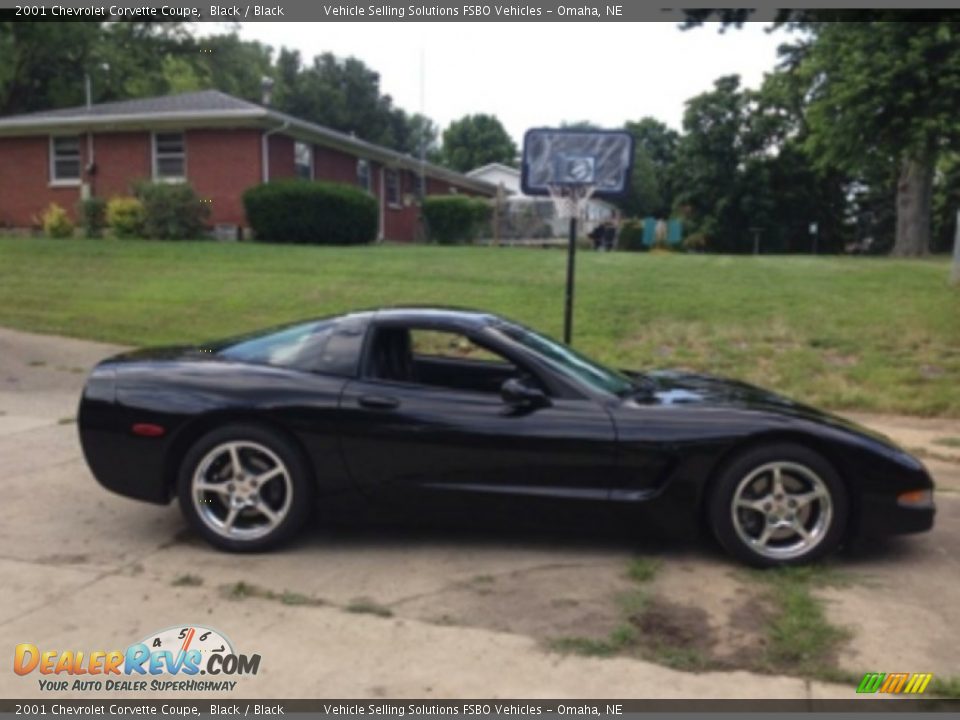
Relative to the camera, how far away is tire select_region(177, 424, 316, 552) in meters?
4.57

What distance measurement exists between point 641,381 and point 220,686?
9.82 ft

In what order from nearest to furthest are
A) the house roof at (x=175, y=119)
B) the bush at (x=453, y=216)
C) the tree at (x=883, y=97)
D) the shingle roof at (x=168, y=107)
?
the tree at (x=883, y=97), the house roof at (x=175, y=119), the shingle roof at (x=168, y=107), the bush at (x=453, y=216)

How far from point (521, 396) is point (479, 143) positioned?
79164mm

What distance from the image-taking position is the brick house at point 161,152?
22609 mm

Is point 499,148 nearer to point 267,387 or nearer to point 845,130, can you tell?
point 845,130

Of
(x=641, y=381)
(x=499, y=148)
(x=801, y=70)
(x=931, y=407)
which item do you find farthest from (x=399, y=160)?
(x=499, y=148)

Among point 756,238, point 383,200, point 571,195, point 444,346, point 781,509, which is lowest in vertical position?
point 781,509

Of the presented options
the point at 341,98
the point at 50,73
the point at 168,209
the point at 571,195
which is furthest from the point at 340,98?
the point at 571,195

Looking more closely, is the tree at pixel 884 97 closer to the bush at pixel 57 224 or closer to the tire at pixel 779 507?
the tire at pixel 779 507

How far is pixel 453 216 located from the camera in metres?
28.2

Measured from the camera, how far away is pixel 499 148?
80.6 metres

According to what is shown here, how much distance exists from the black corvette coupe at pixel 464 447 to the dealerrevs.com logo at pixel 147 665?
1.04m

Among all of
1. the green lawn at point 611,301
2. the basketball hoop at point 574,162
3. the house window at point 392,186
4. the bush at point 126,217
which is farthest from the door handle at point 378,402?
the house window at point 392,186

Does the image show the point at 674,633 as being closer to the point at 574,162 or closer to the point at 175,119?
the point at 574,162
